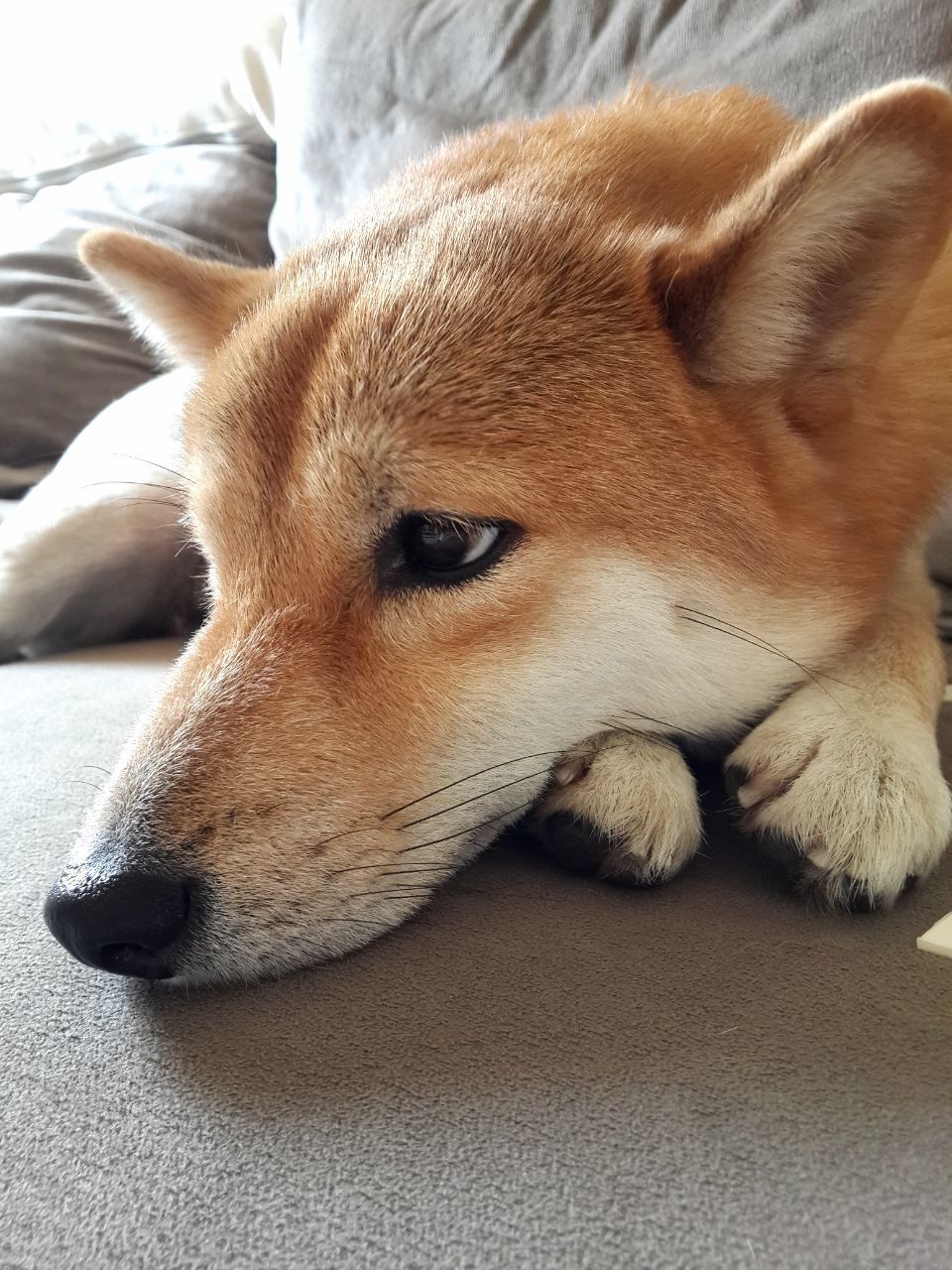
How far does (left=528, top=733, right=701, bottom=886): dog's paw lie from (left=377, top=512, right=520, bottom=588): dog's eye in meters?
0.25

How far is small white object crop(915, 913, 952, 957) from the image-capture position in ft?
2.66

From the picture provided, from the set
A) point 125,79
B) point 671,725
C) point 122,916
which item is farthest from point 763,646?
point 125,79

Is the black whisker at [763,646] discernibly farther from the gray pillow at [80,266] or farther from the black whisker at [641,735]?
the gray pillow at [80,266]

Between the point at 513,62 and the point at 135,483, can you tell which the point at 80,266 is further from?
the point at 513,62

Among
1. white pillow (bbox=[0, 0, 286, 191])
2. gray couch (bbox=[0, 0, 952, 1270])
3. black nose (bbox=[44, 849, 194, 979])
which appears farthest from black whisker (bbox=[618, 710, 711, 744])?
white pillow (bbox=[0, 0, 286, 191])

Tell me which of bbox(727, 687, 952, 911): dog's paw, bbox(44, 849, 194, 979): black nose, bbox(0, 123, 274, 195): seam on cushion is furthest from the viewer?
bbox(0, 123, 274, 195): seam on cushion

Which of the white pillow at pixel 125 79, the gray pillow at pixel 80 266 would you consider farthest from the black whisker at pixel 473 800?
the white pillow at pixel 125 79

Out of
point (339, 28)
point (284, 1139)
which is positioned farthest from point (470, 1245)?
point (339, 28)

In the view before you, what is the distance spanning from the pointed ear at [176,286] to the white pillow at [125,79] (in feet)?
6.41

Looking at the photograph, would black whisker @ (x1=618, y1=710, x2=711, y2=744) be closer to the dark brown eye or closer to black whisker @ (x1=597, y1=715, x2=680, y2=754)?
black whisker @ (x1=597, y1=715, x2=680, y2=754)

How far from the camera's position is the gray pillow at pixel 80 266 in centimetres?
262

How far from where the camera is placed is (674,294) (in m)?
0.98

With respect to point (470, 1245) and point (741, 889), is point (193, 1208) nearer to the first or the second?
point (470, 1245)

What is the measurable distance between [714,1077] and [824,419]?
694 millimetres
